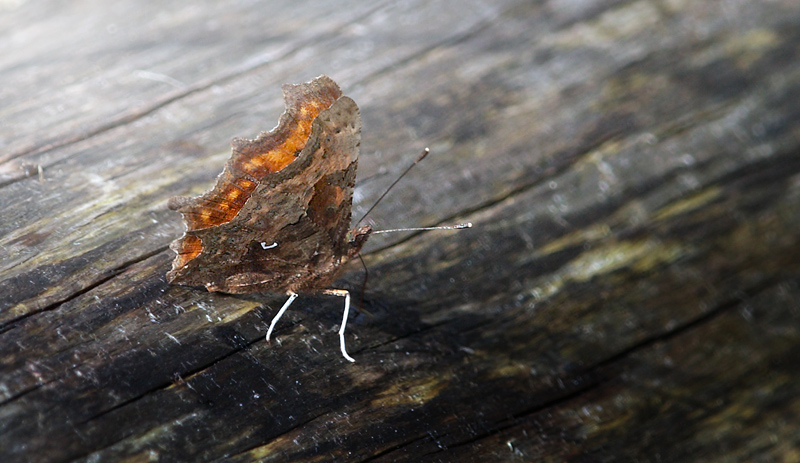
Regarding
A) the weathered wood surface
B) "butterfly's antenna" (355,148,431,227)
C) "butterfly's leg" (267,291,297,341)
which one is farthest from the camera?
"butterfly's antenna" (355,148,431,227)

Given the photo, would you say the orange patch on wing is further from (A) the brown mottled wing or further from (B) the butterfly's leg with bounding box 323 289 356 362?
(B) the butterfly's leg with bounding box 323 289 356 362

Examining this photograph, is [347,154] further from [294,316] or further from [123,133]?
[123,133]

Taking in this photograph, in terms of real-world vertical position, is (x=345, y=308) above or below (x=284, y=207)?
below

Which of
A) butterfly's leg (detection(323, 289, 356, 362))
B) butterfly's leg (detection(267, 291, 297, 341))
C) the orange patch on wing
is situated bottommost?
butterfly's leg (detection(323, 289, 356, 362))

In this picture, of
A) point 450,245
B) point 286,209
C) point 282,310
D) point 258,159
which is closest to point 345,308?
point 282,310

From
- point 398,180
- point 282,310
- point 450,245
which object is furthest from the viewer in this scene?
point 398,180

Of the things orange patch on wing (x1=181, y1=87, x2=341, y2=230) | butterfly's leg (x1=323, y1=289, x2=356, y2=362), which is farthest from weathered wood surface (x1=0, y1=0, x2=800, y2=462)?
orange patch on wing (x1=181, y1=87, x2=341, y2=230)

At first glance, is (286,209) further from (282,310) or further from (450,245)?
(450,245)
